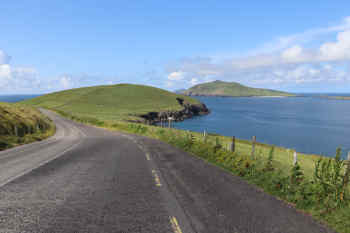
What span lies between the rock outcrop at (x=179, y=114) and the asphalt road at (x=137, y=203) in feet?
257

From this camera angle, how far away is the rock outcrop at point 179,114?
10851 cm

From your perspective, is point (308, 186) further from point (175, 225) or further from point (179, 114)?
point (179, 114)

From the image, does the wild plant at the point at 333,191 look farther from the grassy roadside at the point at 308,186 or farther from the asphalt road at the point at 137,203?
the asphalt road at the point at 137,203

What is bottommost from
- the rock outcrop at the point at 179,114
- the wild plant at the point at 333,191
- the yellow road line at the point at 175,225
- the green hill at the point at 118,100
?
the yellow road line at the point at 175,225

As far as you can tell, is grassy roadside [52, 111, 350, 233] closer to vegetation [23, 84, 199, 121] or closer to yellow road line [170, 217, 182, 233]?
yellow road line [170, 217, 182, 233]

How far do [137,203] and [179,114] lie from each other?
117110 millimetres

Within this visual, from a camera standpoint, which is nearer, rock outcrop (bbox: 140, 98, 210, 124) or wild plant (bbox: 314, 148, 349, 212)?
wild plant (bbox: 314, 148, 349, 212)

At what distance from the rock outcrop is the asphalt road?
78351mm

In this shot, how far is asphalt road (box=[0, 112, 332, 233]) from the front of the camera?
6.32 meters

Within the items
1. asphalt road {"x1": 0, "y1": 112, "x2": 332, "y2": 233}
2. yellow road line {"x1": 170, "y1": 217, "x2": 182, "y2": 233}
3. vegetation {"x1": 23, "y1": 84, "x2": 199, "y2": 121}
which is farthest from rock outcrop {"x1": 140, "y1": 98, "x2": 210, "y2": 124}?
yellow road line {"x1": 170, "y1": 217, "x2": 182, "y2": 233}

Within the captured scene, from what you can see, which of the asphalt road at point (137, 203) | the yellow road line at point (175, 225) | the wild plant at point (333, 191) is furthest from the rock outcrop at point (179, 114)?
the yellow road line at point (175, 225)

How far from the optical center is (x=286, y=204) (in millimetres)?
8430

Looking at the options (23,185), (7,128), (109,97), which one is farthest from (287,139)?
(109,97)

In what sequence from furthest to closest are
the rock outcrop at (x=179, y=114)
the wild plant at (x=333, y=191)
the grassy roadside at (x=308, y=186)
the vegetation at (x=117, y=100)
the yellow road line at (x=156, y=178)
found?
the vegetation at (x=117, y=100), the rock outcrop at (x=179, y=114), the yellow road line at (x=156, y=178), the wild plant at (x=333, y=191), the grassy roadside at (x=308, y=186)
